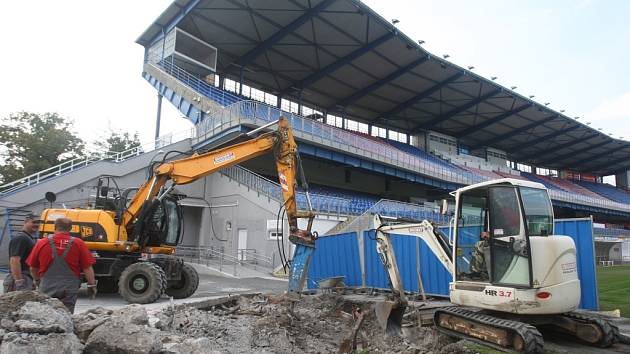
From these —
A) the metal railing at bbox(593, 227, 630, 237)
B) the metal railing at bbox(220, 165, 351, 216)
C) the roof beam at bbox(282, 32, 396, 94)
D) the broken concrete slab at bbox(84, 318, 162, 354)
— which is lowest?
the broken concrete slab at bbox(84, 318, 162, 354)

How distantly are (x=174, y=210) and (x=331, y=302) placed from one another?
487 cm

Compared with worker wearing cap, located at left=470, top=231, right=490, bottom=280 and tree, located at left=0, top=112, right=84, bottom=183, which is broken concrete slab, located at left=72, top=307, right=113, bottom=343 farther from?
tree, located at left=0, top=112, right=84, bottom=183

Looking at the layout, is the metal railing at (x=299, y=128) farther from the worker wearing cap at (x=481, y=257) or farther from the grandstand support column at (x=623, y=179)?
the grandstand support column at (x=623, y=179)

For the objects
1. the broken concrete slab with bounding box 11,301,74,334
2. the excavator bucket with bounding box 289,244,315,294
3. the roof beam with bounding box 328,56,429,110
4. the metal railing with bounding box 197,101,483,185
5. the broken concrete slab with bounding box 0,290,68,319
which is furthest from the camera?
the roof beam with bounding box 328,56,429,110

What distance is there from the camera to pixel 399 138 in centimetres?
4894

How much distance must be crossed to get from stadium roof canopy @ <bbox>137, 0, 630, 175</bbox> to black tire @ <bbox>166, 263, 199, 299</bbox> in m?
19.9

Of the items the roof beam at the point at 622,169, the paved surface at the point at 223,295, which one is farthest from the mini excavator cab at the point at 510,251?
the roof beam at the point at 622,169

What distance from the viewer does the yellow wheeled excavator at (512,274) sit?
18.6 feet

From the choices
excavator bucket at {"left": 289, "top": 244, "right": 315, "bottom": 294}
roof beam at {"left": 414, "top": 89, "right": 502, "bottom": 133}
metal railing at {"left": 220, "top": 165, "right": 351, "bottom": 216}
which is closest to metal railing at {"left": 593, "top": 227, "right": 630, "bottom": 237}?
roof beam at {"left": 414, "top": 89, "right": 502, "bottom": 133}

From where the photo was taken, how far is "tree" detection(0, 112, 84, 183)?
31438 mm

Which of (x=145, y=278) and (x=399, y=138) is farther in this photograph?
(x=399, y=138)

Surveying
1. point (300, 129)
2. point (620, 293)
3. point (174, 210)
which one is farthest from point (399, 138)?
point (174, 210)

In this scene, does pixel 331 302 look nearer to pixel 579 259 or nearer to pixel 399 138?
pixel 579 259

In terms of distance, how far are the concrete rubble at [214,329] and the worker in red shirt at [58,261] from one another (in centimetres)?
50
